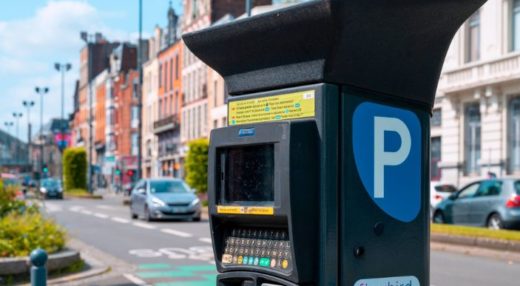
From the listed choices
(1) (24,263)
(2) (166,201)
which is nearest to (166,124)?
(2) (166,201)

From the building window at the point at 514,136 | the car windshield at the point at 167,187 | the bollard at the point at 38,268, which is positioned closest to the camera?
the bollard at the point at 38,268

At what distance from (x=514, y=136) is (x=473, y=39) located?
483cm

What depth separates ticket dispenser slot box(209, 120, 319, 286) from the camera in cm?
380

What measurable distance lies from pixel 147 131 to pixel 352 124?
82.7 metres

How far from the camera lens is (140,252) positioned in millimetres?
16203

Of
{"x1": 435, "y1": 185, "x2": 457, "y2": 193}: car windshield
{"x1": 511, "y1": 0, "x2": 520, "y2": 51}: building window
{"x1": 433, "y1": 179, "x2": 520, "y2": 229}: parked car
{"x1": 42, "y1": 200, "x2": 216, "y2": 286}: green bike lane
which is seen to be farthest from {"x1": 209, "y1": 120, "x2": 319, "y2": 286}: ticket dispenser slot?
{"x1": 511, "y1": 0, "x2": 520, "y2": 51}: building window

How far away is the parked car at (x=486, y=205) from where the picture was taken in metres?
18.5

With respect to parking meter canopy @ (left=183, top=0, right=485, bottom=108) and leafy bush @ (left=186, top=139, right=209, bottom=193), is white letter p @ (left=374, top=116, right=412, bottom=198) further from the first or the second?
leafy bush @ (left=186, top=139, right=209, bottom=193)

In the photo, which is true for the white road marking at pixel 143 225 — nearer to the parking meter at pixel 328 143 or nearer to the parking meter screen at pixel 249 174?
the parking meter at pixel 328 143

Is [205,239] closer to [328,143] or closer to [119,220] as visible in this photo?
[119,220]

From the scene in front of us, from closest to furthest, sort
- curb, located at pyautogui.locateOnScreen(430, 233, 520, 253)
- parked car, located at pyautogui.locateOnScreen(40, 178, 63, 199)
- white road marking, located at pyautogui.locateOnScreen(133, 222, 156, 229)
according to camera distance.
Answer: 1. curb, located at pyautogui.locateOnScreen(430, 233, 520, 253)
2. white road marking, located at pyautogui.locateOnScreen(133, 222, 156, 229)
3. parked car, located at pyautogui.locateOnScreen(40, 178, 63, 199)

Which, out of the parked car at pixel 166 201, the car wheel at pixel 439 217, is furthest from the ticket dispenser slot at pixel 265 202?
the parked car at pixel 166 201

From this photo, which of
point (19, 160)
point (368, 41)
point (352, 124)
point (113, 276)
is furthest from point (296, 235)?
point (19, 160)

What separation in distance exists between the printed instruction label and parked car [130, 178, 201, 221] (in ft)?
70.8
